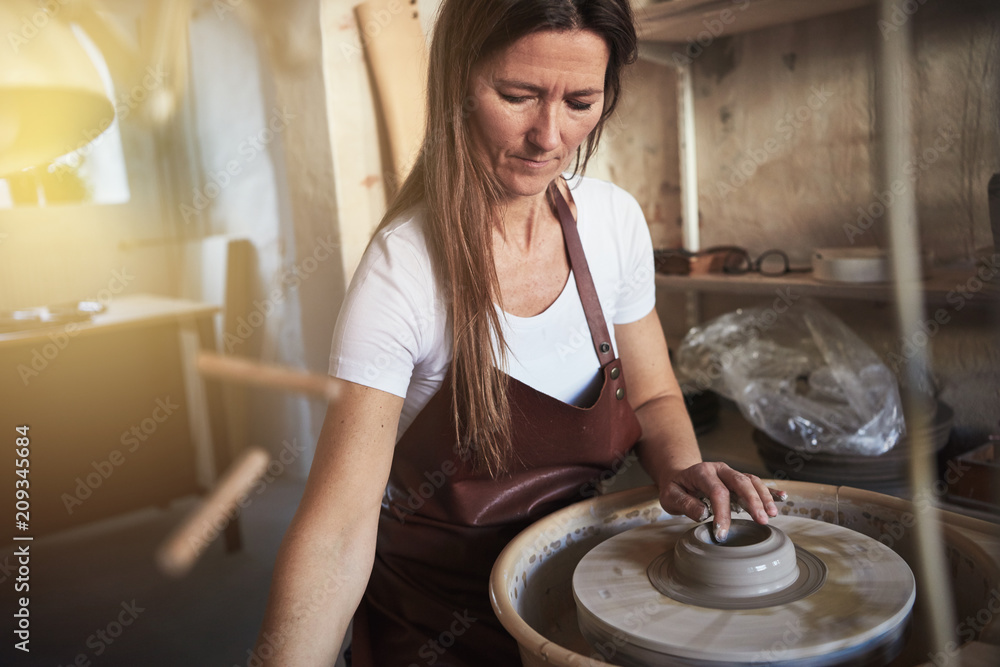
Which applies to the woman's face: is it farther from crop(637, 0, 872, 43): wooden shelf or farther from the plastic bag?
the plastic bag

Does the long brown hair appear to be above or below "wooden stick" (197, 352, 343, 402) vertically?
above

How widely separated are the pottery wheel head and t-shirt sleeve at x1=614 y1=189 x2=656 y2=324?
41 cm

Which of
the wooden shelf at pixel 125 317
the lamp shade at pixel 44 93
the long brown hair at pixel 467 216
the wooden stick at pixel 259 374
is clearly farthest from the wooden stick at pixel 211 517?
the long brown hair at pixel 467 216

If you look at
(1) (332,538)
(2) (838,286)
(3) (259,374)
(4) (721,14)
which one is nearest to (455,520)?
(1) (332,538)

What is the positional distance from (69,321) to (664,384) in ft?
7.13

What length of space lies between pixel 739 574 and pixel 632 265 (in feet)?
1.67

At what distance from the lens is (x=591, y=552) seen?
96cm

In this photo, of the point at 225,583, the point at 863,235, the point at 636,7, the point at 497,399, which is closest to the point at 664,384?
the point at 497,399

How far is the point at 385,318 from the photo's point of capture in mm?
920

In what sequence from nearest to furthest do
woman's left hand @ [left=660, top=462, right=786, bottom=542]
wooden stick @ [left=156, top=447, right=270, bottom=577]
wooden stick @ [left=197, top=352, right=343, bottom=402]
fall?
woman's left hand @ [left=660, top=462, right=786, bottom=542] < wooden stick @ [left=156, top=447, right=270, bottom=577] < wooden stick @ [left=197, top=352, right=343, bottom=402]

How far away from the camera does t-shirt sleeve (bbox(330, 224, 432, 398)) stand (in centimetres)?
89

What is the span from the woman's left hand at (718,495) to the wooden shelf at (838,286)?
2.54 feet

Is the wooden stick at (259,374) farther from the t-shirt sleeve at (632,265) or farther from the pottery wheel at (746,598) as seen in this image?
the pottery wheel at (746,598)

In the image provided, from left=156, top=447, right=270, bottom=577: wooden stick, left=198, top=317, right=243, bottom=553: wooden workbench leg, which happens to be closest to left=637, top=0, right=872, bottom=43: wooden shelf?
left=198, top=317, right=243, bottom=553: wooden workbench leg
